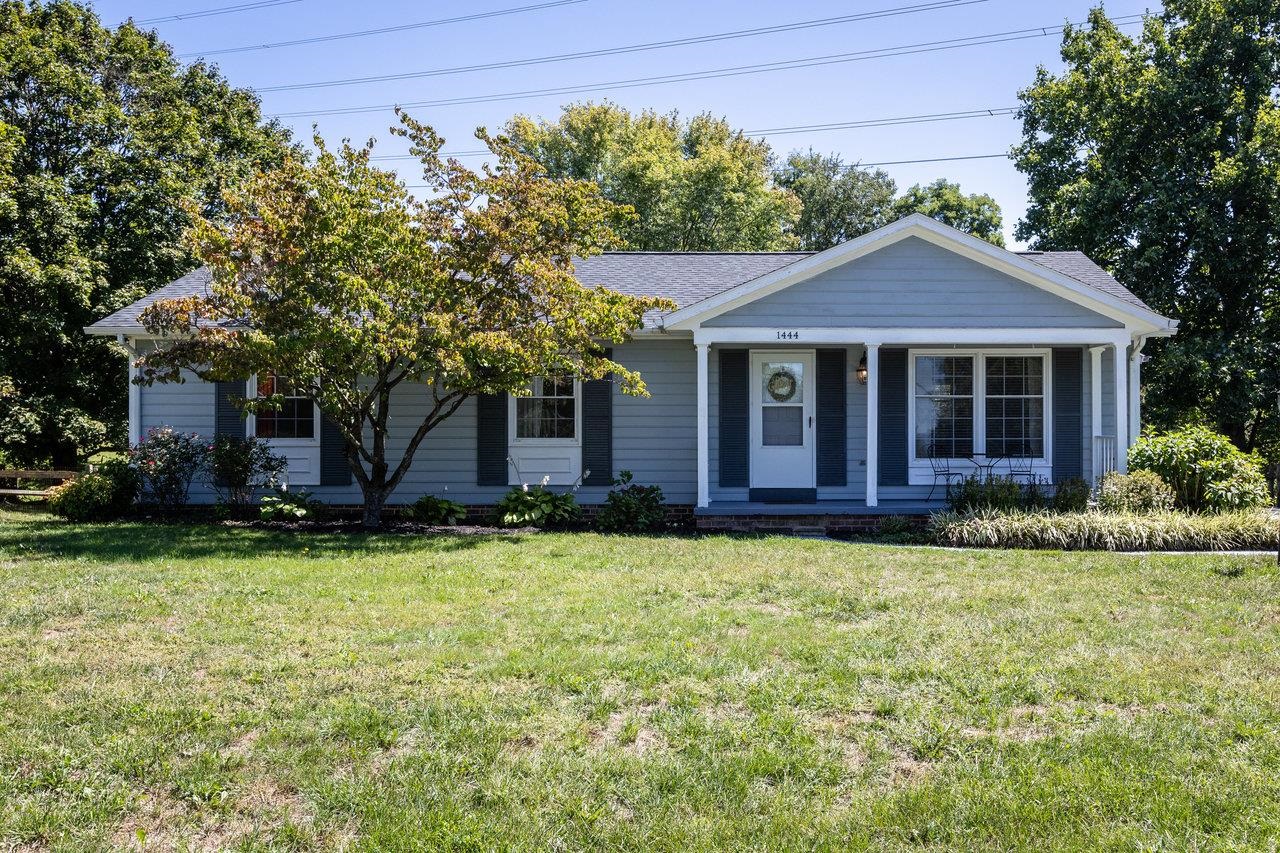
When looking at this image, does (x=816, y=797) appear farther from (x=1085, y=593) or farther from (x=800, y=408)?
(x=800, y=408)

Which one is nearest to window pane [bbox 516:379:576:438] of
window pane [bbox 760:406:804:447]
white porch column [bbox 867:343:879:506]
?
window pane [bbox 760:406:804:447]

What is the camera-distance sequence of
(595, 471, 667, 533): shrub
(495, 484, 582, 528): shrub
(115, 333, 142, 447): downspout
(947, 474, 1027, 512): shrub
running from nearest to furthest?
1. (947, 474, 1027, 512): shrub
2. (595, 471, 667, 533): shrub
3. (495, 484, 582, 528): shrub
4. (115, 333, 142, 447): downspout

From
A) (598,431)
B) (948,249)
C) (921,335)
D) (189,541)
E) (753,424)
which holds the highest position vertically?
(948,249)

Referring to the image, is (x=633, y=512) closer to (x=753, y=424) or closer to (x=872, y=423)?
(x=753, y=424)

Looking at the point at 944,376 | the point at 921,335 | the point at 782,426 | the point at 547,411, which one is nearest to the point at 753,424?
the point at 782,426

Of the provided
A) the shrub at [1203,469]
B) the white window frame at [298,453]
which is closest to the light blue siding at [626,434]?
the white window frame at [298,453]

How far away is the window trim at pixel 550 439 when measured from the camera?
12.4 m

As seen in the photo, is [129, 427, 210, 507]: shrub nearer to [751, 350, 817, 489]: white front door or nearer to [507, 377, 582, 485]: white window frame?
[507, 377, 582, 485]: white window frame

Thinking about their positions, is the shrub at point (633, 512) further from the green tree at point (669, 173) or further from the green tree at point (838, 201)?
the green tree at point (838, 201)

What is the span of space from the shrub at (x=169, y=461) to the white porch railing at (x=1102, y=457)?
1195cm

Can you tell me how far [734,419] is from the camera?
40.5 feet

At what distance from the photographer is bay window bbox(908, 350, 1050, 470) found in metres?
12.4

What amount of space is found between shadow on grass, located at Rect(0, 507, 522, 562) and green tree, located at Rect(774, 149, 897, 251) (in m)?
27.0

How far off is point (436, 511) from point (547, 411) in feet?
6.91
